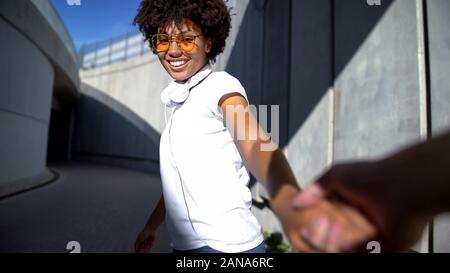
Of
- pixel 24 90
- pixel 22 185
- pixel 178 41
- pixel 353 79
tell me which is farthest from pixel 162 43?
pixel 22 185

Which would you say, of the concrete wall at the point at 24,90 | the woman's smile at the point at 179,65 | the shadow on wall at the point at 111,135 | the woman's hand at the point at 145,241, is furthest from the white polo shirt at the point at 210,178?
the shadow on wall at the point at 111,135

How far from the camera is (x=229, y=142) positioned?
0.97 m

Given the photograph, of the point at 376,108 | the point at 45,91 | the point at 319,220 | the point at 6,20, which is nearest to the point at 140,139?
the point at 45,91

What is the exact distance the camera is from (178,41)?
1.13 meters

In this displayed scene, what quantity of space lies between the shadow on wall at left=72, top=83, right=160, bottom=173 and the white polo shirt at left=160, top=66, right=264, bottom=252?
36.7ft

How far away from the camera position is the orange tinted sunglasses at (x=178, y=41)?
1.12 metres

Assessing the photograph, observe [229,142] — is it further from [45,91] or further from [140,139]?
[140,139]

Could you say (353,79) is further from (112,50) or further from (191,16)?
(112,50)

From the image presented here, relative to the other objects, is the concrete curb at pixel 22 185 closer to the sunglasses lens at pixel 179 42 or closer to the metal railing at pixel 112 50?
the sunglasses lens at pixel 179 42

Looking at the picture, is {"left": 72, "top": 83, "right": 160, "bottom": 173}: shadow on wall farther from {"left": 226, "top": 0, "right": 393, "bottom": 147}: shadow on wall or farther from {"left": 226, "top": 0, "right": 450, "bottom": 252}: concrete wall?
{"left": 226, "top": 0, "right": 450, "bottom": 252}: concrete wall

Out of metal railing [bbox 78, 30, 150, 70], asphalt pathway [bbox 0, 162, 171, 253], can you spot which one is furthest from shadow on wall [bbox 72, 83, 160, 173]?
asphalt pathway [bbox 0, 162, 171, 253]

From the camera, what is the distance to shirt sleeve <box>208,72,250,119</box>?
877 millimetres

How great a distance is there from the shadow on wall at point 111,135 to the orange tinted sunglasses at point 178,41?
11.0 m
